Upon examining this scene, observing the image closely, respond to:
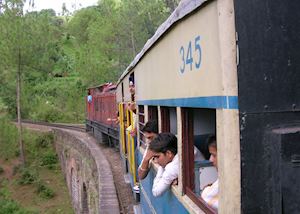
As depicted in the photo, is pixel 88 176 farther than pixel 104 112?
No

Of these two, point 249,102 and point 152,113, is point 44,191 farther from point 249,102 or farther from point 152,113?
point 249,102

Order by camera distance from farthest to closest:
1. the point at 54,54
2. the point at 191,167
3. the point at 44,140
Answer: the point at 54,54
the point at 44,140
the point at 191,167

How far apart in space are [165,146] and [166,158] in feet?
0.52

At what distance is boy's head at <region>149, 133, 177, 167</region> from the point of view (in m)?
3.48

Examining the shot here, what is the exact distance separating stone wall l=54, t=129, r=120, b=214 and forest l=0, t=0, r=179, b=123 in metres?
4.91

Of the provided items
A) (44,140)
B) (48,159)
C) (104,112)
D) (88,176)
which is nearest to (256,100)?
(88,176)

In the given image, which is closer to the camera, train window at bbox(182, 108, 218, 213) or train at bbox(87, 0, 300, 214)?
train at bbox(87, 0, 300, 214)

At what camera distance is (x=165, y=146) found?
350 cm

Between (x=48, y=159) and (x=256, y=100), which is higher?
(x=256, y=100)

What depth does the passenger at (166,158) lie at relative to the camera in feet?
11.1

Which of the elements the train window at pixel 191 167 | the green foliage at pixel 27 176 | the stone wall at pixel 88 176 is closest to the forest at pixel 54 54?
the stone wall at pixel 88 176

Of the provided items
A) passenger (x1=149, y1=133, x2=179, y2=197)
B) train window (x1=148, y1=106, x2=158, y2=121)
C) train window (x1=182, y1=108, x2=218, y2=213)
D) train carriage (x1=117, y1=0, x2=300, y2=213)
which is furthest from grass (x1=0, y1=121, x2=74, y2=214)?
train carriage (x1=117, y1=0, x2=300, y2=213)

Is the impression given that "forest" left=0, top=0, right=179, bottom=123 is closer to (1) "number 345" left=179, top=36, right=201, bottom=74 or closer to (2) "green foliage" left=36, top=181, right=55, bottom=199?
(2) "green foliage" left=36, top=181, right=55, bottom=199

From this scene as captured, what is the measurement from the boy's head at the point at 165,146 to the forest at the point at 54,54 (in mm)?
21712
